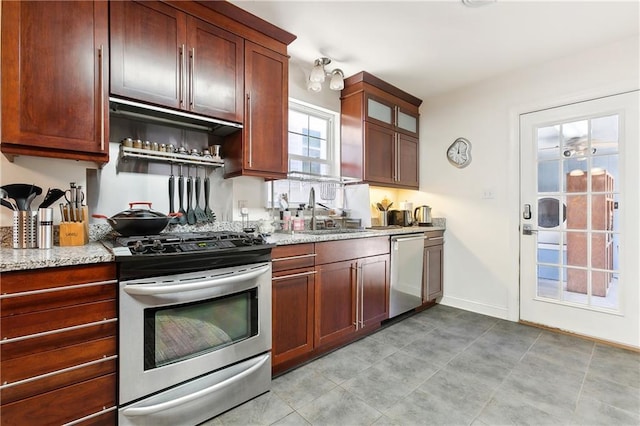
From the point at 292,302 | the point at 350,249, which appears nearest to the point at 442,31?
the point at 350,249

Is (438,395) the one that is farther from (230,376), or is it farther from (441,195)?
(441,195)

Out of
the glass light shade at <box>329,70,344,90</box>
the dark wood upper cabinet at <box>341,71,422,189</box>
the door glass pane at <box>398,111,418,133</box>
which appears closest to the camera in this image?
the glass light shade at <box>329,70,344,90</box>

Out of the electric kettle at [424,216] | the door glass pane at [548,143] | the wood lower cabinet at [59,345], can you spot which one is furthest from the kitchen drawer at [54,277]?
the door glass pane at [548,143]

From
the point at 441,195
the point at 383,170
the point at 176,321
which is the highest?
the point at 383,170

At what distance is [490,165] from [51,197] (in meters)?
3.73

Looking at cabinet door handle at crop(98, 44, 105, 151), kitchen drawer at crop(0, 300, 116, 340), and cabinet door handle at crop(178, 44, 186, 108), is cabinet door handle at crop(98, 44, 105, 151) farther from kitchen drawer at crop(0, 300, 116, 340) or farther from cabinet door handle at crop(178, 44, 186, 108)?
kitchen drawer at crop(0, 300, 116, 340)

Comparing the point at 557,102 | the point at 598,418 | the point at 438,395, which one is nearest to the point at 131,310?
the point at 438,395

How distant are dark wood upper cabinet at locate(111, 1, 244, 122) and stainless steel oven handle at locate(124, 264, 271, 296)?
3.59 feet

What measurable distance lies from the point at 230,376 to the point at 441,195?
303 cm

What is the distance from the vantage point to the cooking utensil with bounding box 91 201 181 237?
5.47 feet

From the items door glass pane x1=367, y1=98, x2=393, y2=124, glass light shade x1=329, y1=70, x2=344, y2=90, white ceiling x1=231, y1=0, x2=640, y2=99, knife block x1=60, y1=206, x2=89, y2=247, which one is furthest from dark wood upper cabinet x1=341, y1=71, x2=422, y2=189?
knife block x1=60, y1=206, x2=89, y2=247

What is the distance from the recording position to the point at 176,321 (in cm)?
149

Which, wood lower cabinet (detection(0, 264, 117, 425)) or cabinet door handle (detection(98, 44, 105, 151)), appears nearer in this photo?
wood lower cabinet (detection(0, 264, 117, 425))

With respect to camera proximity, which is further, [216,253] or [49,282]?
[216,253]
